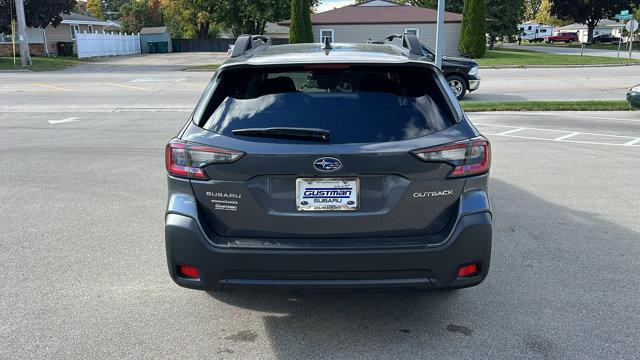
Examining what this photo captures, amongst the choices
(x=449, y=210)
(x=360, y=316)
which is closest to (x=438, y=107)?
(x=449, y=210)

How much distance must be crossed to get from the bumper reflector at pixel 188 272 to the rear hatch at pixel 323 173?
0.27 meters

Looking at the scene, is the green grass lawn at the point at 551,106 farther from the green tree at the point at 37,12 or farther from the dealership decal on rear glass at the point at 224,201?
the green tree at the point at 37,12

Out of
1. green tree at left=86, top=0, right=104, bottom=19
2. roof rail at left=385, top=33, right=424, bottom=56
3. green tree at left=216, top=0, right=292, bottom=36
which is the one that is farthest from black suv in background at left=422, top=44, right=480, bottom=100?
green tree at left=86, top=0, right=104, bottom=19

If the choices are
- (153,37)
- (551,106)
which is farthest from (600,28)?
(551,106)

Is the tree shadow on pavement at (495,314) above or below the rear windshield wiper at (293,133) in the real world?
below

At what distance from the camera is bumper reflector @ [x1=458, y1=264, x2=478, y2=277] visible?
Result: 3.25 meters

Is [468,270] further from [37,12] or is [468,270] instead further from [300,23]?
[37,12]

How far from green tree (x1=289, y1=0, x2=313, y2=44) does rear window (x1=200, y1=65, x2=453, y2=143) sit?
3272 centimetres

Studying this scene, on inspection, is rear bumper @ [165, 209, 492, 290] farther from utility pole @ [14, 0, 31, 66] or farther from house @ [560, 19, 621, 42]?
house @ [560, 19, 621, 42]

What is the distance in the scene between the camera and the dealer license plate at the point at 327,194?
3113 mm

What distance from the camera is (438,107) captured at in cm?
340

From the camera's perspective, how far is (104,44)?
46375mm

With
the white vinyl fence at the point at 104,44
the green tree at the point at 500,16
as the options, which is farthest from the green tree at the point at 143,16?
the green tree at the point at 500,16

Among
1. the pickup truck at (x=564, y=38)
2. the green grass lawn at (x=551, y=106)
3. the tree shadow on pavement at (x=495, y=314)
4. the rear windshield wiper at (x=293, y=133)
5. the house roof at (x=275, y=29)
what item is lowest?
the tree shadow on pavement at (x=495, y=314)
